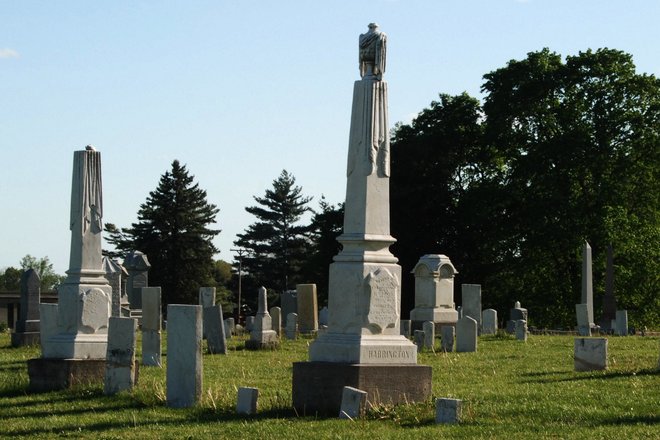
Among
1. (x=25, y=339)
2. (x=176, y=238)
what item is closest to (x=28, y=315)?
(x=25, y=339)

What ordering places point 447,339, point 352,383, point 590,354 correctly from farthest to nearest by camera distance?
point 447,339
point 590,354
point 352,383

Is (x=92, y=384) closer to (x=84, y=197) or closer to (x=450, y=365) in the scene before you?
(x=84, y=197)

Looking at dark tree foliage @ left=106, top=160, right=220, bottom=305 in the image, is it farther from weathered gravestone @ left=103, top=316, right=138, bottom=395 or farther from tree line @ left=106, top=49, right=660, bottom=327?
weathered gravestone @ left=103, top=316, right=138, bottom=395

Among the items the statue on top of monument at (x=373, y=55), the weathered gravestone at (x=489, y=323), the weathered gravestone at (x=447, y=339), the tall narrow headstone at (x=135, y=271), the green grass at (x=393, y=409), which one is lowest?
the green grass at (x=393, y=409)

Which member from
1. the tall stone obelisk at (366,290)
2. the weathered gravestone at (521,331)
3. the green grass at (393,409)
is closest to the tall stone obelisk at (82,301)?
the green grass at (393,409)

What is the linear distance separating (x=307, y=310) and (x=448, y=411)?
22521mm

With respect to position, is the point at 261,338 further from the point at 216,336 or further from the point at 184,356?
the point at 184,356

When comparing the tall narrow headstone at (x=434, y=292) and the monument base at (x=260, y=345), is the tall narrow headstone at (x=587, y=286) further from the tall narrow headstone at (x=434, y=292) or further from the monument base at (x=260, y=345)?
the monument base at (x=260, y=345)

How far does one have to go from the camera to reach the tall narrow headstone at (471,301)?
34.7m

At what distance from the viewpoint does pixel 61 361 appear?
17578 mm

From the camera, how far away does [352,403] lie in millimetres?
13078

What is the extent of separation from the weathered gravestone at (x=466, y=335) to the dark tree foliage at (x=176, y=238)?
2055 inches

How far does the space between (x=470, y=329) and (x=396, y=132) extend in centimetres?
→ 3153

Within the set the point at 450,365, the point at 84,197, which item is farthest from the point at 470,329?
the point at 84,197
